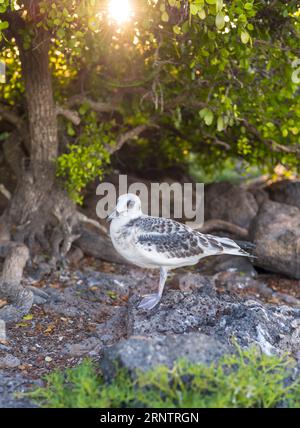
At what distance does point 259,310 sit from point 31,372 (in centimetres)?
230

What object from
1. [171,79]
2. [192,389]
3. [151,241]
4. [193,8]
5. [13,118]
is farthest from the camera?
[13,118]

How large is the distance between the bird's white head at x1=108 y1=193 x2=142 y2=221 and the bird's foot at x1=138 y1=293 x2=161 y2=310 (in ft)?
2.94

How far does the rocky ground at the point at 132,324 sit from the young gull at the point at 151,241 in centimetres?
42

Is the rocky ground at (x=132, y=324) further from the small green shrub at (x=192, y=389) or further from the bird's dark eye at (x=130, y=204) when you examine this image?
the bird's dark eye at (x=130, y=204)

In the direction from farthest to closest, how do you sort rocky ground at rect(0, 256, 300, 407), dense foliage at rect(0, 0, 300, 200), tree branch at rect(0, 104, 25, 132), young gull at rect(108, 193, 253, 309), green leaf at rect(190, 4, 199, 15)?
tree branch at rect(0, 104, 25, 132) < dense foliage at rect(0, 0, 300, 200) < young gull at rect(108, 193, 253, 309) < green leaf at rect(190, 4, 199, 15) < rocky ground at rect(0, 256, 300, 407)

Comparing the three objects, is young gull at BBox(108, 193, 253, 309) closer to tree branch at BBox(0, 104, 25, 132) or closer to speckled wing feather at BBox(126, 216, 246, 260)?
speckled wing feather at BBox(126, 216, 246, 260)

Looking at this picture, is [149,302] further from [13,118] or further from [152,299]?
[13,118]

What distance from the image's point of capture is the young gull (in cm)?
629

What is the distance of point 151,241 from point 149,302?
658 mm

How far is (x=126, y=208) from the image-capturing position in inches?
251

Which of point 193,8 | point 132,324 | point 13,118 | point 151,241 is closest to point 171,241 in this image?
point 151,241

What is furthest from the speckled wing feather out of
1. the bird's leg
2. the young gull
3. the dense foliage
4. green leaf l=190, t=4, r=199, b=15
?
green leaf l=190, t=4, r=199, b=15
